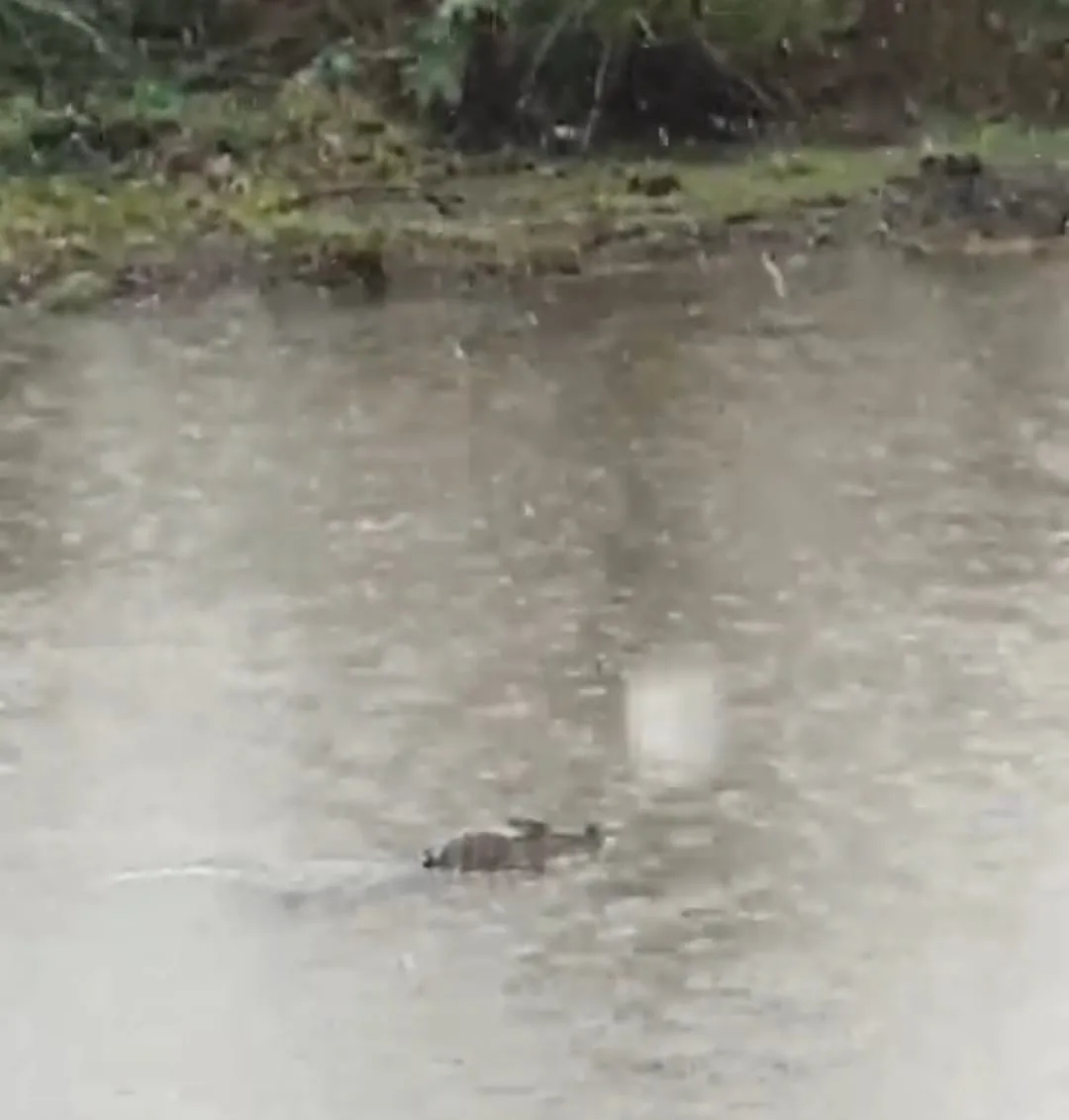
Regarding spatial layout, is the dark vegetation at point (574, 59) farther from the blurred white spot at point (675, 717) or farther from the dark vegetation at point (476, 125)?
the blurred white spot at point (675, 717)

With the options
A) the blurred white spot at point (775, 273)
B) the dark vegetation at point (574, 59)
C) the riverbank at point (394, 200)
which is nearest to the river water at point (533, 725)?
the blurred white spot at point (775, 273)

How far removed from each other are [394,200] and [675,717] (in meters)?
4.66

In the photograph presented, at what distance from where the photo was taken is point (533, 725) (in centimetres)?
328

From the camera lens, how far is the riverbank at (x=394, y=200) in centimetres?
670

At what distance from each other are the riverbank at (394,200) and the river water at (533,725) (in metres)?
1.08

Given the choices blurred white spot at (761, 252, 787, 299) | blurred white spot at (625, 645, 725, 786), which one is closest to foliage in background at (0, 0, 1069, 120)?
blurred white spot at (761, 252, 787, 299)

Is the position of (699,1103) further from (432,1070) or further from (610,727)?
(610,727)

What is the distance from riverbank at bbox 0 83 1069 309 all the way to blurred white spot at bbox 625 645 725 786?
9.98 ft

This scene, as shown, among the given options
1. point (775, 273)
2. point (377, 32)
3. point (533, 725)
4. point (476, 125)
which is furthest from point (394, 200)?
point (533, 725)

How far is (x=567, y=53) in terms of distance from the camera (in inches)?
340

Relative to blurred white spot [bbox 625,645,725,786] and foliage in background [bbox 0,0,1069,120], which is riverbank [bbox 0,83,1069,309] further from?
blurred white spot [bbox 625,645,725,786]

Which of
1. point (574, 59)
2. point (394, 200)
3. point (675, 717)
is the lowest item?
point (675, 717)

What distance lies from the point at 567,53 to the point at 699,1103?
6.71 meters

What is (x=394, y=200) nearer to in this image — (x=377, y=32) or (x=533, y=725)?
(x=377, y=32)
